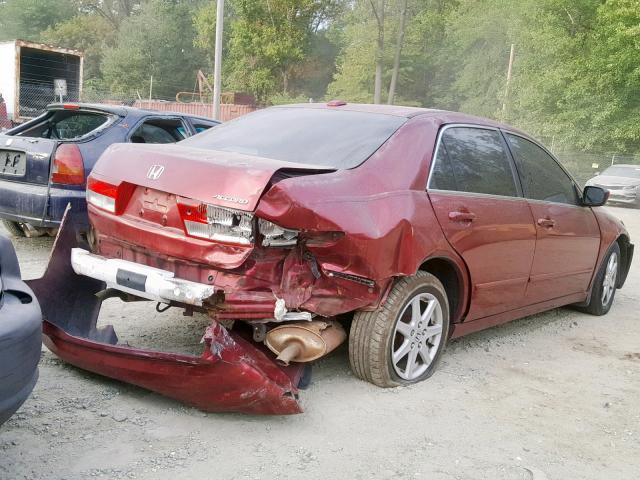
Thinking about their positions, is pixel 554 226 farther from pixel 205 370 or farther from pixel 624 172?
pixel 624 172

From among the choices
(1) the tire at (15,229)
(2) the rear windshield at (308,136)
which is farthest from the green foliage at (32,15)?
(2) the rear windshield at (308,136)

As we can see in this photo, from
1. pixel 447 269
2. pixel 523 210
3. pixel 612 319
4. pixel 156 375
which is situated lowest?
pixel 612 319

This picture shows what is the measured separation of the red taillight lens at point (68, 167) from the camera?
5957 mm

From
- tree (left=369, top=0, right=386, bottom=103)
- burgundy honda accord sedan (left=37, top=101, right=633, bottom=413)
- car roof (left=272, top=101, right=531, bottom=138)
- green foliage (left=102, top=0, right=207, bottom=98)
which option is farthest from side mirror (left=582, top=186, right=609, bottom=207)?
green foliage (left=102, top=0, right=207, bottom=98)

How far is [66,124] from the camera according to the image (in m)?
6.81

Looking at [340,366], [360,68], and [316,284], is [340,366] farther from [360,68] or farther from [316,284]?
[360,68]

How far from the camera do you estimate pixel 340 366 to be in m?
4.17

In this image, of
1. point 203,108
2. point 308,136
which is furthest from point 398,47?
point 308,136

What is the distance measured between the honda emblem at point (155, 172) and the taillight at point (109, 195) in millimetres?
164

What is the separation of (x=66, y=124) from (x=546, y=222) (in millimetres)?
4742

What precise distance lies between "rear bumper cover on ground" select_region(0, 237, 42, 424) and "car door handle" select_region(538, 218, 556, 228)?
354 cm

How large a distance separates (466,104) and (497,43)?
454 centimetres

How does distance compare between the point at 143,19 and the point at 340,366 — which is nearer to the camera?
the point at 340,366

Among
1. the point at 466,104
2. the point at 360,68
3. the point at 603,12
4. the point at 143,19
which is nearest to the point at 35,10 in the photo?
the point at 143,19
